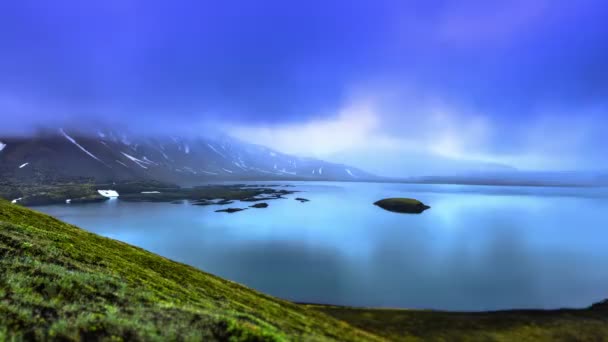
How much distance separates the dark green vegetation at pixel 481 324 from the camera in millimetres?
24094

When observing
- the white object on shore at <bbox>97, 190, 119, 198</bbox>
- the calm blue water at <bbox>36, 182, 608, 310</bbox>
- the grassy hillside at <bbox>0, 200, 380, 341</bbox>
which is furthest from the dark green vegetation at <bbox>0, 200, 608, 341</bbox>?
the white object on shore at <bbox>97, 190, 119, 198</bbox>

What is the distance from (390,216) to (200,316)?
98.7 metres

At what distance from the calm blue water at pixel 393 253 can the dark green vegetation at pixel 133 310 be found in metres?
8.15

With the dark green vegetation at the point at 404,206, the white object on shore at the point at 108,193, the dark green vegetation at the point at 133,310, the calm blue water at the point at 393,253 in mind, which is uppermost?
the dark green vegetation at the point at 133,310

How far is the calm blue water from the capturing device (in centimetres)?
3634

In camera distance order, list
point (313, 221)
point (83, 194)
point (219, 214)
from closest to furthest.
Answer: point (313, 221) < point (219, 214) < point (83, 194)

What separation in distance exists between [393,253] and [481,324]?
94.6ft

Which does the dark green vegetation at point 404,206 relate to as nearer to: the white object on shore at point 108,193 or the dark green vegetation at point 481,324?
the dark green vegetation at point 481,324

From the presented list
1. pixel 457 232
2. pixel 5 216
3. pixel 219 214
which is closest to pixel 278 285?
pixel 5 216

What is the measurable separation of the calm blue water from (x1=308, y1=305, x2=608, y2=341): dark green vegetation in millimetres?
3776

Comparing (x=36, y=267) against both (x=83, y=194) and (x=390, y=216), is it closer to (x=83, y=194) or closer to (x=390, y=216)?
(x=390, y=216)

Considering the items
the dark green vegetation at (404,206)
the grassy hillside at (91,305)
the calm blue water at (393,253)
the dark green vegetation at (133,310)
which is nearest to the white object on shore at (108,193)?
the calm blue water at (393,253)

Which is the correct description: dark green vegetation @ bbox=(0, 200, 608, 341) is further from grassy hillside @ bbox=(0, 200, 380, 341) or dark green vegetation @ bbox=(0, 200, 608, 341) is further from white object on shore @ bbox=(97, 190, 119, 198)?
white object on shore @ bbox=(97, 190, 119, 198)

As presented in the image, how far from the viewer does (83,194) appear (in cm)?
14850
